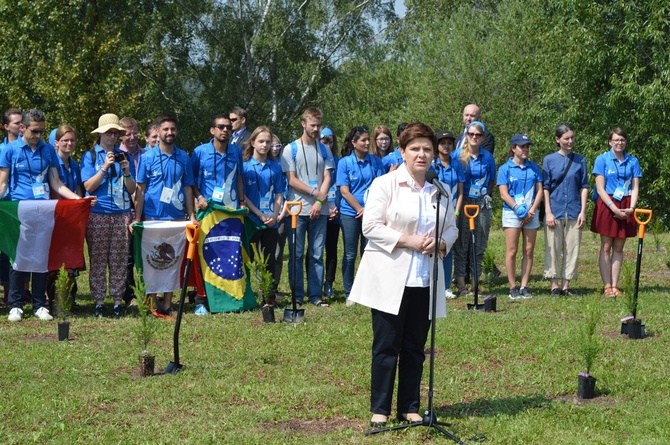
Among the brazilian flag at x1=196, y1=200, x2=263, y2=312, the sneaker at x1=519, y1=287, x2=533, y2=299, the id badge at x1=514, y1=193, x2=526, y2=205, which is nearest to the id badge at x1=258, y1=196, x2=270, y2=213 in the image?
the brazilian flag at x1=196, y1=200, x2=263, y2=312

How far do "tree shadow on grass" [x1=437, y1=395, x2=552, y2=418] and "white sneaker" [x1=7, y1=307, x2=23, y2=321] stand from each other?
5.69 m

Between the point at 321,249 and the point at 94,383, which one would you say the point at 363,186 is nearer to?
the point at 321,249

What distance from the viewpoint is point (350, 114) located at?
48812 millimetres

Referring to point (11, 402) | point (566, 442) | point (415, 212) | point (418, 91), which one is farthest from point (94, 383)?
point (418, 91)

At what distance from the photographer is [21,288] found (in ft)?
37.1

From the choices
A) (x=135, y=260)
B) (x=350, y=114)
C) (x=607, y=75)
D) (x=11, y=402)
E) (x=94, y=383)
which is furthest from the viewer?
(x=350, y=114)

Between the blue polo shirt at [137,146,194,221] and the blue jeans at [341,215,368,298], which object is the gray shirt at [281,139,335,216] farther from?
the blue polo shirt at [137,146,194,221]

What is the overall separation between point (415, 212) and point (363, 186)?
19.7ft

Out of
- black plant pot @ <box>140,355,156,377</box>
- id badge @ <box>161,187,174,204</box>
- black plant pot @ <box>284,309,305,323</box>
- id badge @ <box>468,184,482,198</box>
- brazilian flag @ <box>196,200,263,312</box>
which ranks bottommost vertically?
black plant pot @ <box>140,355,156,377</box>

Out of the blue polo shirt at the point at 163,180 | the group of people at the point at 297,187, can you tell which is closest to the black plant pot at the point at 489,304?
the group of people at the point at 297,187

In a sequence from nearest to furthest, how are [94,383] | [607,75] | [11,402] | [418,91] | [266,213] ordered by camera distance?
1. [11,402]
2. [94,383]
3. [266,213]
4. [607,75]
5. [418,91]

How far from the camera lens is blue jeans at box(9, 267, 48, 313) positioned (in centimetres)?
1121

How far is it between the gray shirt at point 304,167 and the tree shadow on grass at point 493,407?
210 inches

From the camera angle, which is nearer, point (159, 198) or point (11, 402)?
point (11, 402)
